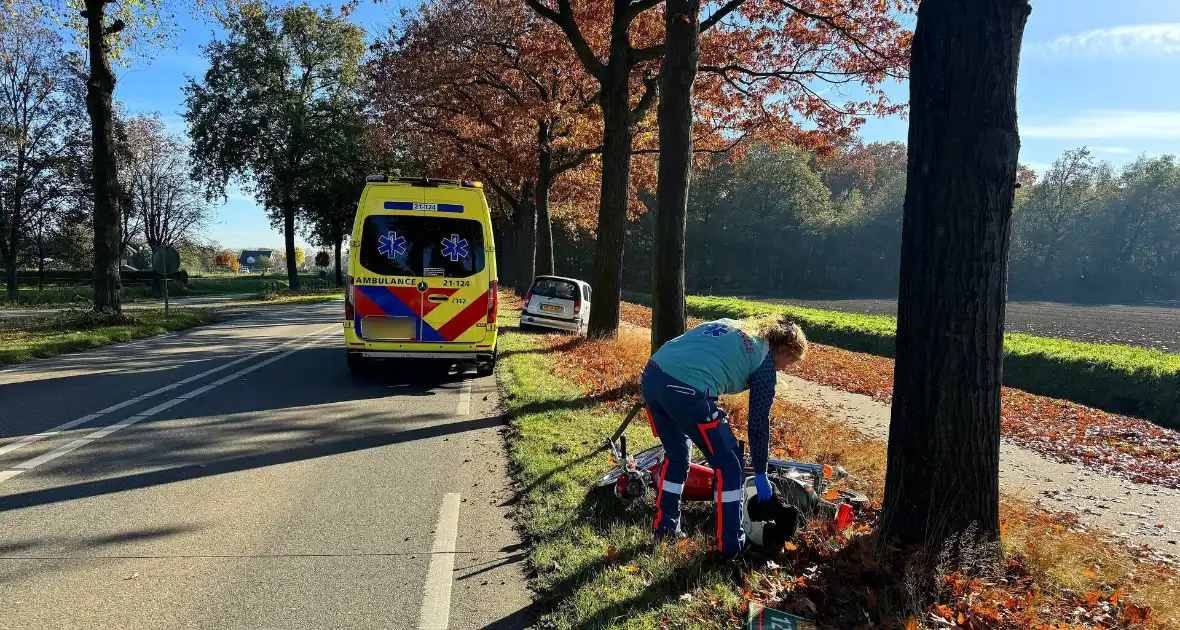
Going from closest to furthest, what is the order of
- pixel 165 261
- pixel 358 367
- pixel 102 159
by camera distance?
pixel 358 367 → pixel 102 159 → pixel 165 261

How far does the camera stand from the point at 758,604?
313 cm

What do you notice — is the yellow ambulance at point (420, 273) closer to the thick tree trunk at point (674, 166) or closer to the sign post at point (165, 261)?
the thick tree trunk at point (674, 166)

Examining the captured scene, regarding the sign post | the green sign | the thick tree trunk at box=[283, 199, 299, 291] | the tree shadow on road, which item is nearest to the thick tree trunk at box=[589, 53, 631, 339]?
the tree shadow on road

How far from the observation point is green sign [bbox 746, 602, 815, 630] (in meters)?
2.94

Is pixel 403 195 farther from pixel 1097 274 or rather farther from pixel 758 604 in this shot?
pixel 1097 274

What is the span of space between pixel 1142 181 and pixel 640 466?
86146 millimetres

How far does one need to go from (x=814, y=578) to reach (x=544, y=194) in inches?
814

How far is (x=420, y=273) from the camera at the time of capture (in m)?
9.05

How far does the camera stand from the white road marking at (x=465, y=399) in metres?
7.85

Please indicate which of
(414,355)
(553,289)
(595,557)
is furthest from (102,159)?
(595,557)

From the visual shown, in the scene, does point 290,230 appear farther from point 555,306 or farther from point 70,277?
point 555,306

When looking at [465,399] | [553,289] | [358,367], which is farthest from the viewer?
[553,289]

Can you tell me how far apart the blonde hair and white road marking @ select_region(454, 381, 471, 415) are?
15.6 ft

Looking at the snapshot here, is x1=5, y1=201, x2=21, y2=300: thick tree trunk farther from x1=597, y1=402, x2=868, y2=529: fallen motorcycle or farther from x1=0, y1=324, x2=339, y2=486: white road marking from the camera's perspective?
x1=597, y1=402, x2=868, y2=529: fallen motorcycle
